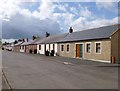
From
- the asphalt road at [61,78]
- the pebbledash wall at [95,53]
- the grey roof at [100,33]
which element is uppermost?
the grey roof at [100,33]

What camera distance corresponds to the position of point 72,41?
44.4 metres

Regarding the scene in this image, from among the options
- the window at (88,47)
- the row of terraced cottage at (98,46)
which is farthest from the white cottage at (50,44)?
the window at (88,47)

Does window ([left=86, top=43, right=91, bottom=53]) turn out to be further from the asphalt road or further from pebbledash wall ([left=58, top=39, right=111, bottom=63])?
the asphalt road

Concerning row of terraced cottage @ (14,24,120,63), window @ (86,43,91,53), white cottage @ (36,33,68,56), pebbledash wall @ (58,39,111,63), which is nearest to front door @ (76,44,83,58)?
row of terraced cottage @ (14,24,120,63)

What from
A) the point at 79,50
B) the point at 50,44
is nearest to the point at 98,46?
the point at 79,50

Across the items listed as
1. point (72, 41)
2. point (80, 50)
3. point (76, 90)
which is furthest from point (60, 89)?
point (72, 41)

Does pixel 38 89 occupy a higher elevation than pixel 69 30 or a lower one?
lower

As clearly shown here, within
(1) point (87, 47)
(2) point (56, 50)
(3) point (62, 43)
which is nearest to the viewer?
(1) point (87, 47)

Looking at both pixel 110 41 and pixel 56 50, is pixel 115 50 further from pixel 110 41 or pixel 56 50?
pixel 56 50

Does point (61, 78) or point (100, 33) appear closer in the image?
point (61, 78)

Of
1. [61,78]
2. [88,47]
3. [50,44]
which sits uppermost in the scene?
[50,44]

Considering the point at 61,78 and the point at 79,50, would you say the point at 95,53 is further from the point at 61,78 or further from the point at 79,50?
the point at 61,78

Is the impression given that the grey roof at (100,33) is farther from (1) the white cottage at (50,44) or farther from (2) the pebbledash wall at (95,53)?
(1) the white cottage at (50,44)

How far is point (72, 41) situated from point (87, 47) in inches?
261
